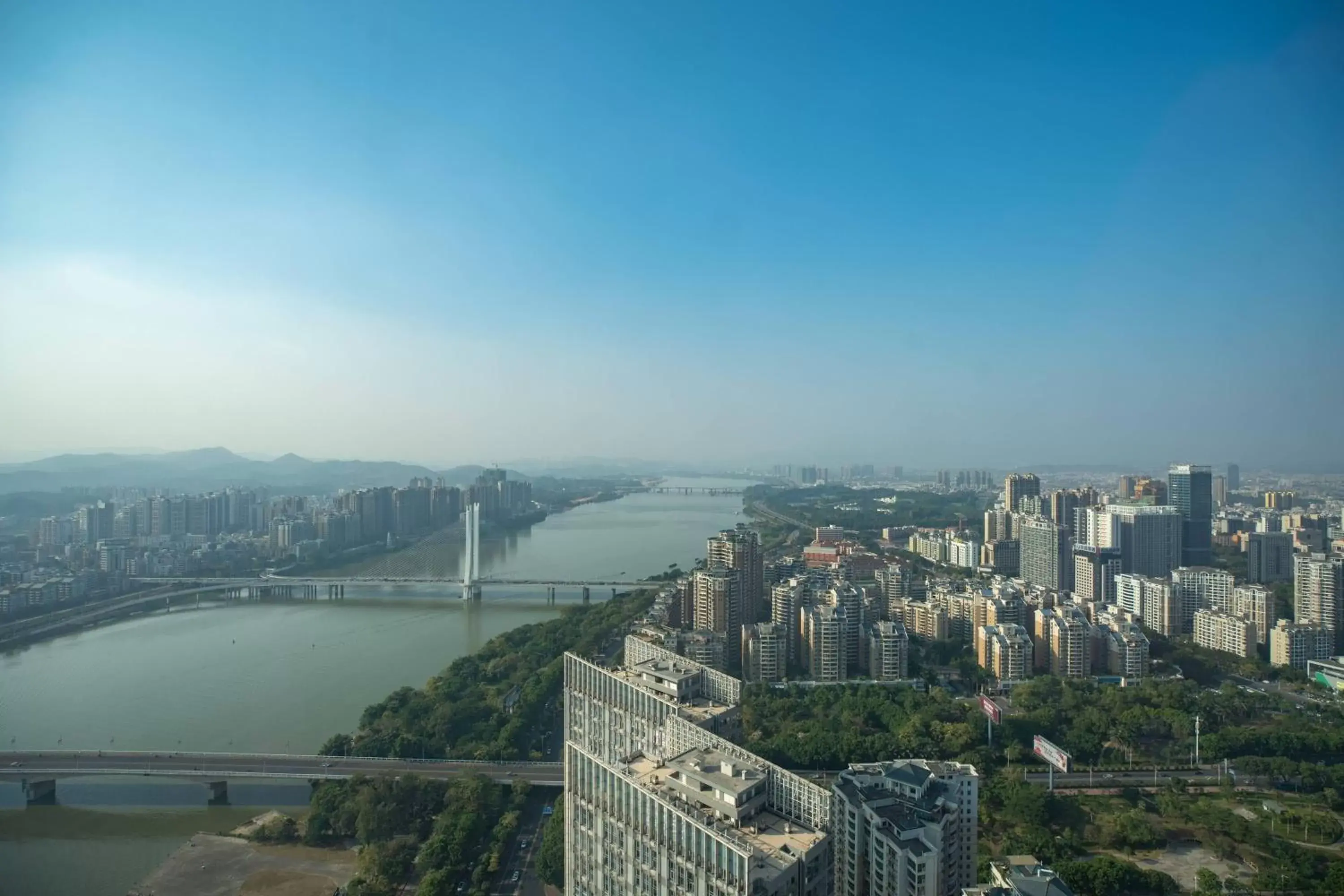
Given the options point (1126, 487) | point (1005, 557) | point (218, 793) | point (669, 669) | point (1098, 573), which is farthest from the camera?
point (1126, 487)

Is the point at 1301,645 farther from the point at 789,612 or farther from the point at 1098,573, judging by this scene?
the point at 789,612

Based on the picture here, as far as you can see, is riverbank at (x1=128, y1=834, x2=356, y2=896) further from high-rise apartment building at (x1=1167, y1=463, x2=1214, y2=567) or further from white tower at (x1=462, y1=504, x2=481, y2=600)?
high-rise apartment building at (x1=1167, y1=463, x2=1214, y2=567)

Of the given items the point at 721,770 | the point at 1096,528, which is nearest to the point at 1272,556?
the point at 1096,528

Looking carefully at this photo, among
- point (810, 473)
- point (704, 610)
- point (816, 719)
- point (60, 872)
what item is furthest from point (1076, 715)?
point (810, 473)

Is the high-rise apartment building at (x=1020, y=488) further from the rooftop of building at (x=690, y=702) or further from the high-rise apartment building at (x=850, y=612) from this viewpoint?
the rooftop of building at (x=690, y=702)

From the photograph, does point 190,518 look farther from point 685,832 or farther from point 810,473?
point 810,473

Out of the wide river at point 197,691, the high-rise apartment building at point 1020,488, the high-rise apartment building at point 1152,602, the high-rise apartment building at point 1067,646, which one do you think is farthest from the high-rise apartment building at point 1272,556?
the wide river at point 197,691
